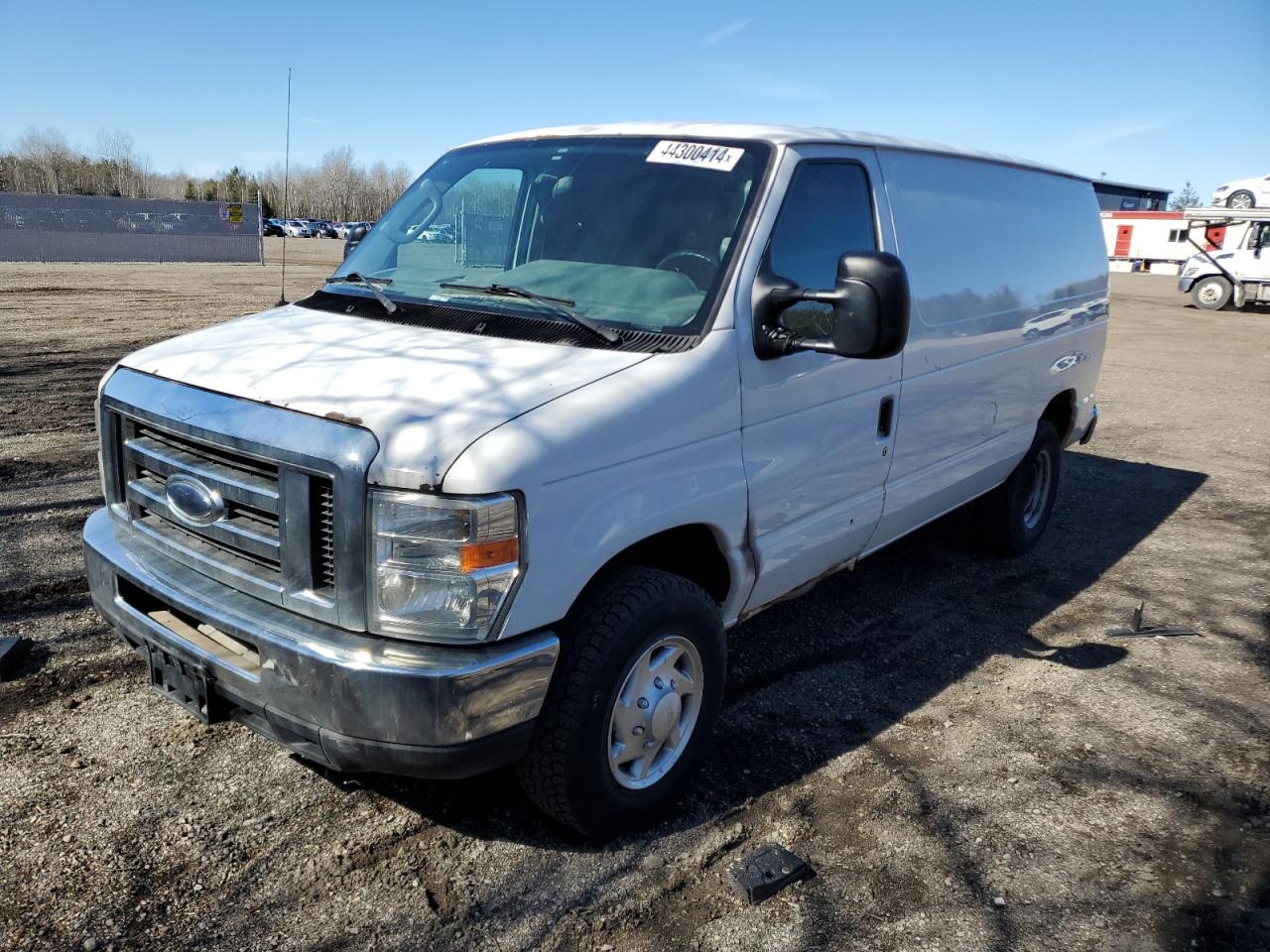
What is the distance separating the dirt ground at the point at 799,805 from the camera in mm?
2826

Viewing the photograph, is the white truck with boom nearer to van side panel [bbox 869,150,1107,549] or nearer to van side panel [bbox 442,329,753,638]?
van side panel [bbox 869,150,1107,549]

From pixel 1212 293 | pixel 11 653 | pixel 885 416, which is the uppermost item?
pixel 1212 293

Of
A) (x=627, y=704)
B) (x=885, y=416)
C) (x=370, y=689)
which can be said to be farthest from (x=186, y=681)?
(x=885, y=416)

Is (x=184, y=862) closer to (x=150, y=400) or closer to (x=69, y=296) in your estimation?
(x=150, y=400)

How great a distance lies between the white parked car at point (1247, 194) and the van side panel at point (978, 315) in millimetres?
26438

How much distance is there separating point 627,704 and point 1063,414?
4429mm

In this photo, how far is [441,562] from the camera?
2504 mm

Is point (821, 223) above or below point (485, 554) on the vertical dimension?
above

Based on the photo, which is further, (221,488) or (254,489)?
(221,488)

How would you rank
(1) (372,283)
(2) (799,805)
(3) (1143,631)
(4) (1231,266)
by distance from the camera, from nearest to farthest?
(2) (799,805), (1) (372,283), (3) (1143,631), (4) (1231,266)

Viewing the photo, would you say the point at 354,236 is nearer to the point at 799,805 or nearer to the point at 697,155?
the point at 697,155

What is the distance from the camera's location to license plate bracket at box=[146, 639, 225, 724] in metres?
2.82

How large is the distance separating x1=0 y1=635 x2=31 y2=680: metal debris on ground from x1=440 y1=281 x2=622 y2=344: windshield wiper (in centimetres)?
234

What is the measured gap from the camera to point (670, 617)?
2998 millimetres
